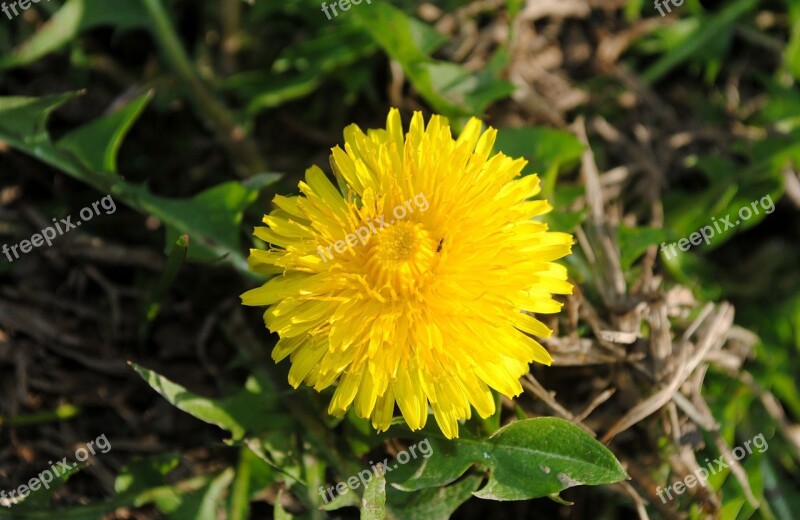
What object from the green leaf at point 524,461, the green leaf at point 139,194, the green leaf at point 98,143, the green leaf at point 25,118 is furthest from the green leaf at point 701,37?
the green leaf at point 25,118

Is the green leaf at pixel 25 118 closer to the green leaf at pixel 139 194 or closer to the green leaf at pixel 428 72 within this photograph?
the green leaf at pixel 139 194

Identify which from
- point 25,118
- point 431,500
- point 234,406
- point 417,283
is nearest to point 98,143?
point 25,118

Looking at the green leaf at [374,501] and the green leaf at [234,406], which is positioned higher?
the green leaf at [234,406]

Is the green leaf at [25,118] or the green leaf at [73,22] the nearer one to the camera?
the green leaf at [25,118]

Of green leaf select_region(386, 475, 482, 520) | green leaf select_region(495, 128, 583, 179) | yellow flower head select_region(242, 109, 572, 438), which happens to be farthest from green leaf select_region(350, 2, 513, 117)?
green leaf select_region(386, 475, 482, 520)

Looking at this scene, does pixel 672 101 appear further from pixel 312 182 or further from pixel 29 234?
pixel 29 234

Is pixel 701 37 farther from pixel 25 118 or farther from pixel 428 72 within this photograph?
pixel 25 118

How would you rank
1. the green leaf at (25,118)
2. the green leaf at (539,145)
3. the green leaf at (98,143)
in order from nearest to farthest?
1. the green leaf at (25,118)
2. the green leaf at (98,143)
3. the green leaf at (539,145)
